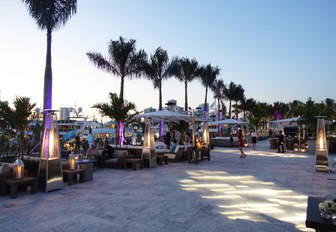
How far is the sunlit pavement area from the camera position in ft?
12.3

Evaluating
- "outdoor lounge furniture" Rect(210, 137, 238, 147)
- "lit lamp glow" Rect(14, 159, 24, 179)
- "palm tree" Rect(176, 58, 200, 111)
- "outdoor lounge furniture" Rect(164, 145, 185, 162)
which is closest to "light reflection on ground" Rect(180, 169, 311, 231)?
"lit lamp glow" Rect(14, 159, 24, 179)

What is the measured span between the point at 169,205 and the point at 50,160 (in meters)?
3.17

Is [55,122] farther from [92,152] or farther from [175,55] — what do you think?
[175,55]

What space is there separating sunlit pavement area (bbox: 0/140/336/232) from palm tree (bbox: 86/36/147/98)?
1119 centimetres

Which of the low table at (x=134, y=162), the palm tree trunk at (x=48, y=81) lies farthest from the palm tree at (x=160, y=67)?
the low table at (x=134, y=162)

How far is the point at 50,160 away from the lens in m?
5.92

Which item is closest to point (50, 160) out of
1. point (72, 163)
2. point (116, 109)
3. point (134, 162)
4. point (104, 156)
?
point (72, 163)

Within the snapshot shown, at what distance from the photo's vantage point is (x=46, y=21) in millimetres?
11023

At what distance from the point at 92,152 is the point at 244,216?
7.33 meters

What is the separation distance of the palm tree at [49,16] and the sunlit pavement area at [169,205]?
573 cm

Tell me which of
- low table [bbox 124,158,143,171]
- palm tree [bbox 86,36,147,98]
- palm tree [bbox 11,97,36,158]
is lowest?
low table [bbox 124,158,143,171]

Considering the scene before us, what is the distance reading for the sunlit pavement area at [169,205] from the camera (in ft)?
12.3

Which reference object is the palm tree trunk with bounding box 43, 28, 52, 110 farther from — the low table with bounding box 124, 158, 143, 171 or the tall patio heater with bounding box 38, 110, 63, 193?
the tall patio heater with bounding box 38, 110, 63, 193

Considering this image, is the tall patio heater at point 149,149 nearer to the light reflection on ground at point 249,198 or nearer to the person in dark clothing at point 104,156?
the person in dark clothing at point 104,156
